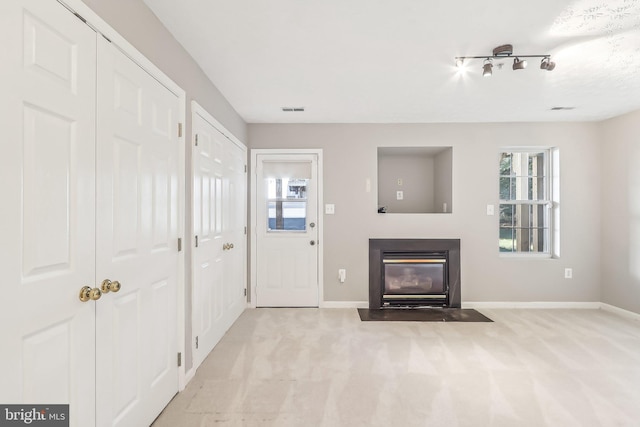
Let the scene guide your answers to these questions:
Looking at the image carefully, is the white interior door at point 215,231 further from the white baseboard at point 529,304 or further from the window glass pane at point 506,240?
the window glass pane at point 506,240

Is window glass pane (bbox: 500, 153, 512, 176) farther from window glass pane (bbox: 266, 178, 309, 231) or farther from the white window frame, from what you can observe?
window glass pane (bbox: 266, 178, 309, 231)

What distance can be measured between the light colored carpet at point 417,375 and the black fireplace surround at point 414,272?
1.92ft

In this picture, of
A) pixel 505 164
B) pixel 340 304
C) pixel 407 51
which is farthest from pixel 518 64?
pixel 340 304

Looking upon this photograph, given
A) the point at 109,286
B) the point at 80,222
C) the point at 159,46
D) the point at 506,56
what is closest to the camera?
the point at 80,222

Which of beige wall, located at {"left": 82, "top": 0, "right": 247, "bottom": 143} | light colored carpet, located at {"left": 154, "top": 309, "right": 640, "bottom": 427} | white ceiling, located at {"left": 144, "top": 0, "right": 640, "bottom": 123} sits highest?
white ceiling, located at {"left": 144, "top": 0, "right": 640, "bottom": 123}

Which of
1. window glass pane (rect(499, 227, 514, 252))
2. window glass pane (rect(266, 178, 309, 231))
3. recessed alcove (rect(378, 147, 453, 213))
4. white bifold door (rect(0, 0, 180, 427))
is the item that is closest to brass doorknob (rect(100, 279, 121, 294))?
white bifold door (rect(0, 0, 180, 427))

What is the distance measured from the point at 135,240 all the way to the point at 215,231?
50.8 inches

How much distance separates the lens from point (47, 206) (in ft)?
3.72

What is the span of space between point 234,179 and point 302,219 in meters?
1.10

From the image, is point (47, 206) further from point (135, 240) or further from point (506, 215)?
point (506, 215)

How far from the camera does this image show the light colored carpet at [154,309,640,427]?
1959 mm

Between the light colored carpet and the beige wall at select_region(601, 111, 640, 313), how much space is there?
0.52 metres

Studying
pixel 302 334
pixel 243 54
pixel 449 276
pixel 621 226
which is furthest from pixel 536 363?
pixel 243 54

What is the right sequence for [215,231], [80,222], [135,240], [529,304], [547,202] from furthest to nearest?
[547,202] < [529,304] < [215,231] < [135,240] < [80,222]
